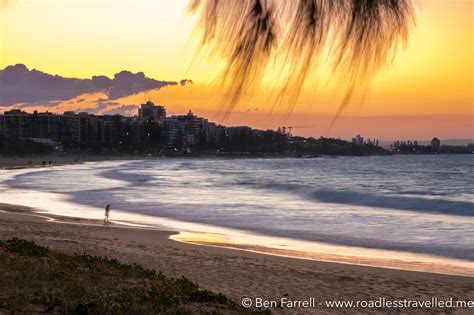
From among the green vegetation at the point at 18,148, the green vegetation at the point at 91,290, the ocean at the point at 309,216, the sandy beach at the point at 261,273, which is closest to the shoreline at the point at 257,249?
the sandy beach at the point at 261,273

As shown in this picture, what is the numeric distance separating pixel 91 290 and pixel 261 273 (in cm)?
458

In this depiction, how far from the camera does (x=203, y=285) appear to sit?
9227 millimetres

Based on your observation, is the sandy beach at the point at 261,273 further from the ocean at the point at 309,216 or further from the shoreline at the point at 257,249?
the ocean at the point at 309,216

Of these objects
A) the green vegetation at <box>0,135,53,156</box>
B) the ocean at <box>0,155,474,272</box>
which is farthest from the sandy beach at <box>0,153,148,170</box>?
the ocean at <box>0,155,474,272</box>

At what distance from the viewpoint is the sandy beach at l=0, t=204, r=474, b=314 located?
922cm

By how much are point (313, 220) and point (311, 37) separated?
21.8 meters

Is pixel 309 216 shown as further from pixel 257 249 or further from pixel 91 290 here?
pixel 91 290

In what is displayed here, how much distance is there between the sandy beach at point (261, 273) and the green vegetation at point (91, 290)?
→ 1.40 metres

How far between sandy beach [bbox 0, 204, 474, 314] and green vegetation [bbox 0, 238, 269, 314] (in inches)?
55.1

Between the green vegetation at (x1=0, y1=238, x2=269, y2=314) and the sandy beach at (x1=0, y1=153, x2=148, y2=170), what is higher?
the green vegetation at (x1=0, y1=238, x2=269, y2=314)

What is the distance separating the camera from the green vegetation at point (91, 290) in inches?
219

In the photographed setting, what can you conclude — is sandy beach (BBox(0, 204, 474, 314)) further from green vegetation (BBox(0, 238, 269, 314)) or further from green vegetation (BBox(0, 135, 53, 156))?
green vegetation (BBox(0, 135, 53, 156))

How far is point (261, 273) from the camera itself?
10531 mm

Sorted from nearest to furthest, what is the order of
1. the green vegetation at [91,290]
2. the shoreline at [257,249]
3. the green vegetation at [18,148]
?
the green vegetation at [91,290] → the shoreline at [257,249] → the green vegetation at [18,148]
